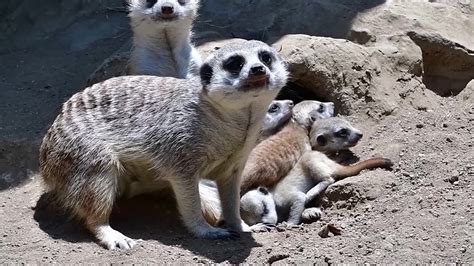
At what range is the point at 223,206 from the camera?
14.5 ft

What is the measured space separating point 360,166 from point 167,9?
170 centimetres

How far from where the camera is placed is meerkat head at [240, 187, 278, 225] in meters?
4.62

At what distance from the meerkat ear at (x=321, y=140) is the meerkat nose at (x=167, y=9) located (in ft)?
4.24

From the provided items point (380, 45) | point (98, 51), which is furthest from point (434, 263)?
point (98, 51)

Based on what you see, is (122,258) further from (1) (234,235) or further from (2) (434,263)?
(2) (434,263)

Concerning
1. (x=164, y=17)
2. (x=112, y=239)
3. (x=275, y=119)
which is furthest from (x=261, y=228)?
(x=164, y=17)

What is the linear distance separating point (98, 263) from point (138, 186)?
667mm

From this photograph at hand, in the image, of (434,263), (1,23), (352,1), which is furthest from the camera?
(1,23)

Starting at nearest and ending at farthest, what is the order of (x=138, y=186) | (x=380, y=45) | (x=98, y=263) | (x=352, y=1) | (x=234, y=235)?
1. (x=98, y=263)
2. (x=234, y=235)
3. (x=138, y=186)
4. (x=380, y=45)
5. (x=352, y=1)

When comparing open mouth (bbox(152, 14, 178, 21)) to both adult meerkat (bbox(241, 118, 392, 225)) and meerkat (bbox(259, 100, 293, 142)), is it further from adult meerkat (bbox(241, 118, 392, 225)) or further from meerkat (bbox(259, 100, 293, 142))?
adult meerkat (bbox(241, 118, 392, 225))

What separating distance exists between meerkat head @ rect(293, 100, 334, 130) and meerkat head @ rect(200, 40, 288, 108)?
1.24 metres

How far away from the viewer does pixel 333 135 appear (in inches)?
200

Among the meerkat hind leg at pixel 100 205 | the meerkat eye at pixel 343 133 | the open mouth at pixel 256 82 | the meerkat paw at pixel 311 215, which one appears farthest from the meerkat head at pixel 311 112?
the meerkat hind leg at pixel 100 205

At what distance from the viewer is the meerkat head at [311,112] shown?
5316 millimetres
